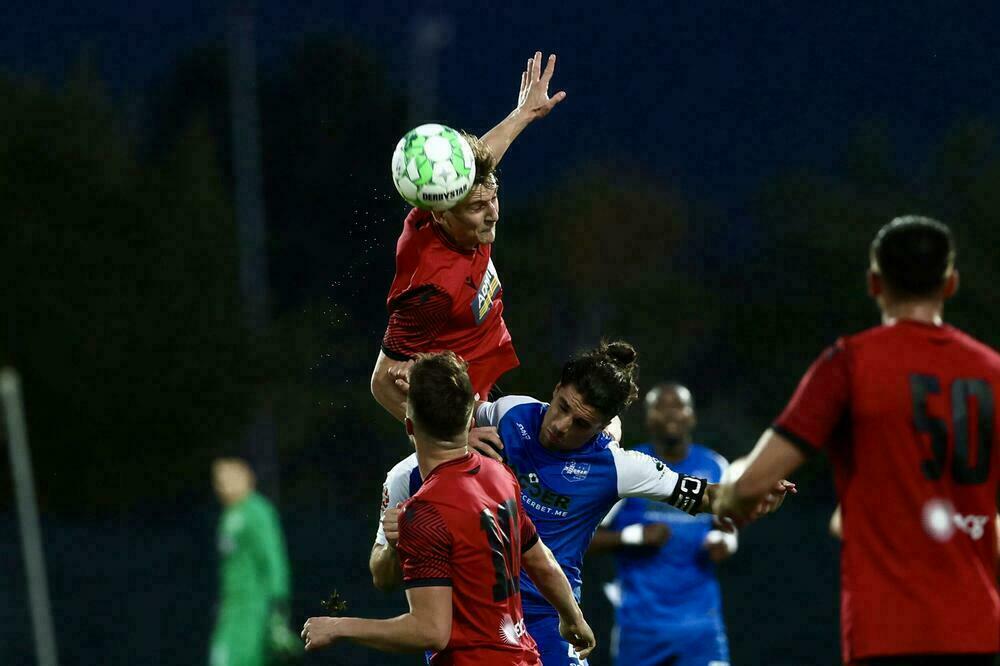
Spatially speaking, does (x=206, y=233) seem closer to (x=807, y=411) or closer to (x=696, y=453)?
(x=696, y=453)

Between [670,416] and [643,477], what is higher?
[670,416]

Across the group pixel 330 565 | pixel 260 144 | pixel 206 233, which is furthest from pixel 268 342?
pixel 330 565

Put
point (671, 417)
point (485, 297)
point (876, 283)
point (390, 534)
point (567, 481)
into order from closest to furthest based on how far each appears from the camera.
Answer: point (876, 283) < point (390, 534) < point (567, 481) < point (485, 297) < point (671, 417)

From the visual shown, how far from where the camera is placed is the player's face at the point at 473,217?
593 centimetres

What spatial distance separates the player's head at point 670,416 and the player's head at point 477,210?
169 inches

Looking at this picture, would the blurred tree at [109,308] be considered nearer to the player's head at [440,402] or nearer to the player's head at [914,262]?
the player's head at [440,402]

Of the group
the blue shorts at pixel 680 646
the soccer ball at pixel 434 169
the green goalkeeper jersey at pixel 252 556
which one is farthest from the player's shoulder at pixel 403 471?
the green goalkeeper jersey at pixel 252 556

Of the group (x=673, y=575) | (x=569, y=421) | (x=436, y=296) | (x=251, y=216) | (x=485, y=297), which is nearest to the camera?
(x=569, y=421)

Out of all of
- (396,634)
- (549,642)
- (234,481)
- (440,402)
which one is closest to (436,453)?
(440,402)

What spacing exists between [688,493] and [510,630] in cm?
135

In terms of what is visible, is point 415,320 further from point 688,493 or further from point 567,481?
point 688,493

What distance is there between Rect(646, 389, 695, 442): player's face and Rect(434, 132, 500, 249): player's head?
4303mm

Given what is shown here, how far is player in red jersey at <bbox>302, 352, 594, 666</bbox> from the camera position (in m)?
4.57

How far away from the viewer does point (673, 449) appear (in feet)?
33.0
